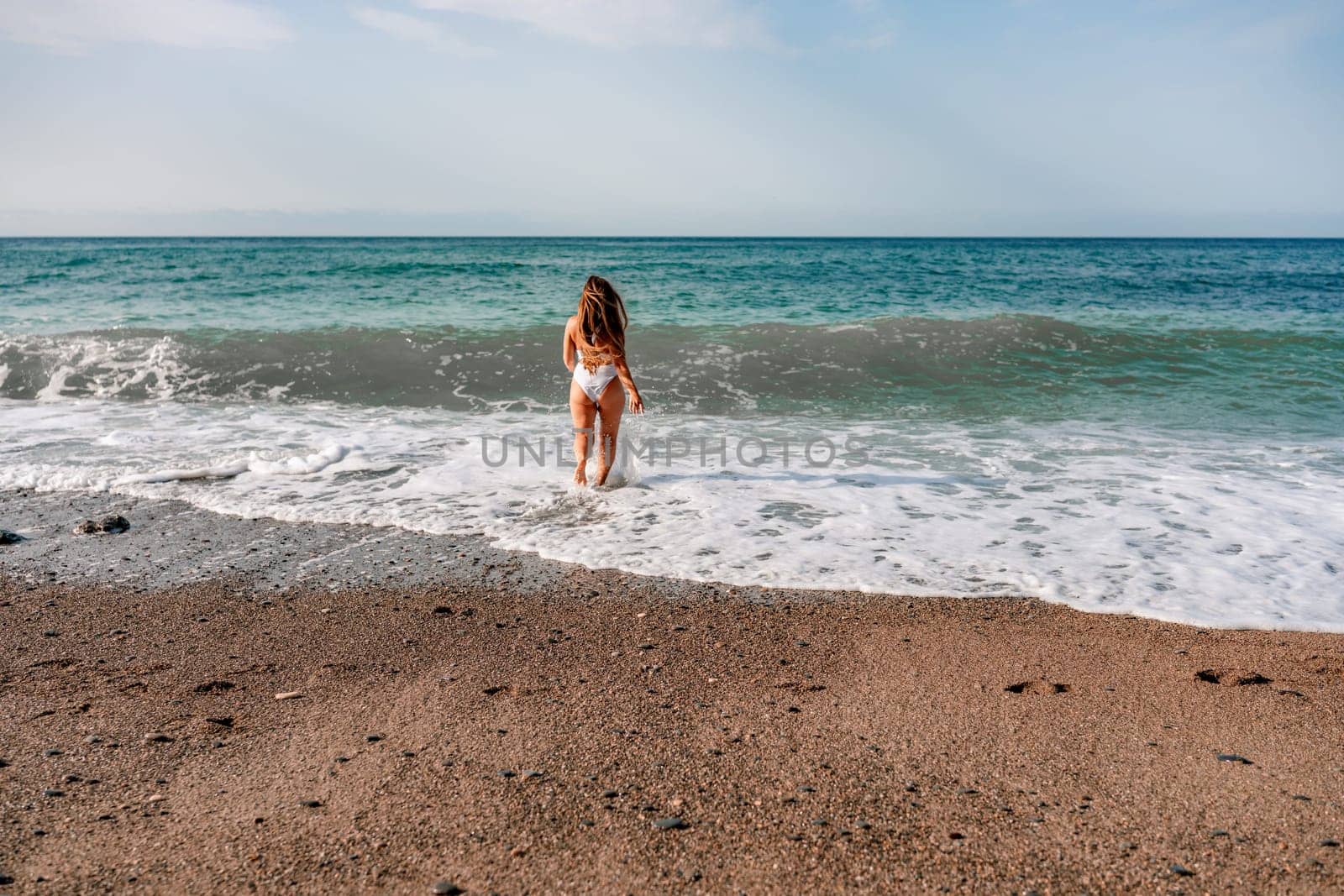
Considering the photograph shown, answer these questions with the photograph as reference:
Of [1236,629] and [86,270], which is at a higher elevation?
[86,270]

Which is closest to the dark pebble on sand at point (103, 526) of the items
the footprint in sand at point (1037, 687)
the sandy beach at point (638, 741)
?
the sandy beach at point (638, 741)

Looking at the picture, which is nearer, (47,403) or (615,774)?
(615,774)

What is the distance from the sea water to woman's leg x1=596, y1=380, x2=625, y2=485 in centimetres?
27

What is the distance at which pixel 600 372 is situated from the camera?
6254 millimetres

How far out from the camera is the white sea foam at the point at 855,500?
424 cm

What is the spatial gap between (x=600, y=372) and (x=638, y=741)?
396 centimetres

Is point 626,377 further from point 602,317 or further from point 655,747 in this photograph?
point 655,747

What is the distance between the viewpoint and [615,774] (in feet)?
7.98

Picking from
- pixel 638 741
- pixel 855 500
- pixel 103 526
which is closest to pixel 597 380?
pixel 855 500

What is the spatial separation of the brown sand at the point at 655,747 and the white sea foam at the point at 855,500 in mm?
519

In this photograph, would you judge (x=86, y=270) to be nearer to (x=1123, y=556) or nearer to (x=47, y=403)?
(x=47, y=403)

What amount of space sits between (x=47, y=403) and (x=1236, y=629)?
11271mm

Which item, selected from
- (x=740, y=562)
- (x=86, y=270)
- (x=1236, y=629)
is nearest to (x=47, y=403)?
(x=740, y=562)

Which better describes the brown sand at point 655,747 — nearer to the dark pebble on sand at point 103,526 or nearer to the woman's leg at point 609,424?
the dark pebble on sand at point 103,526
